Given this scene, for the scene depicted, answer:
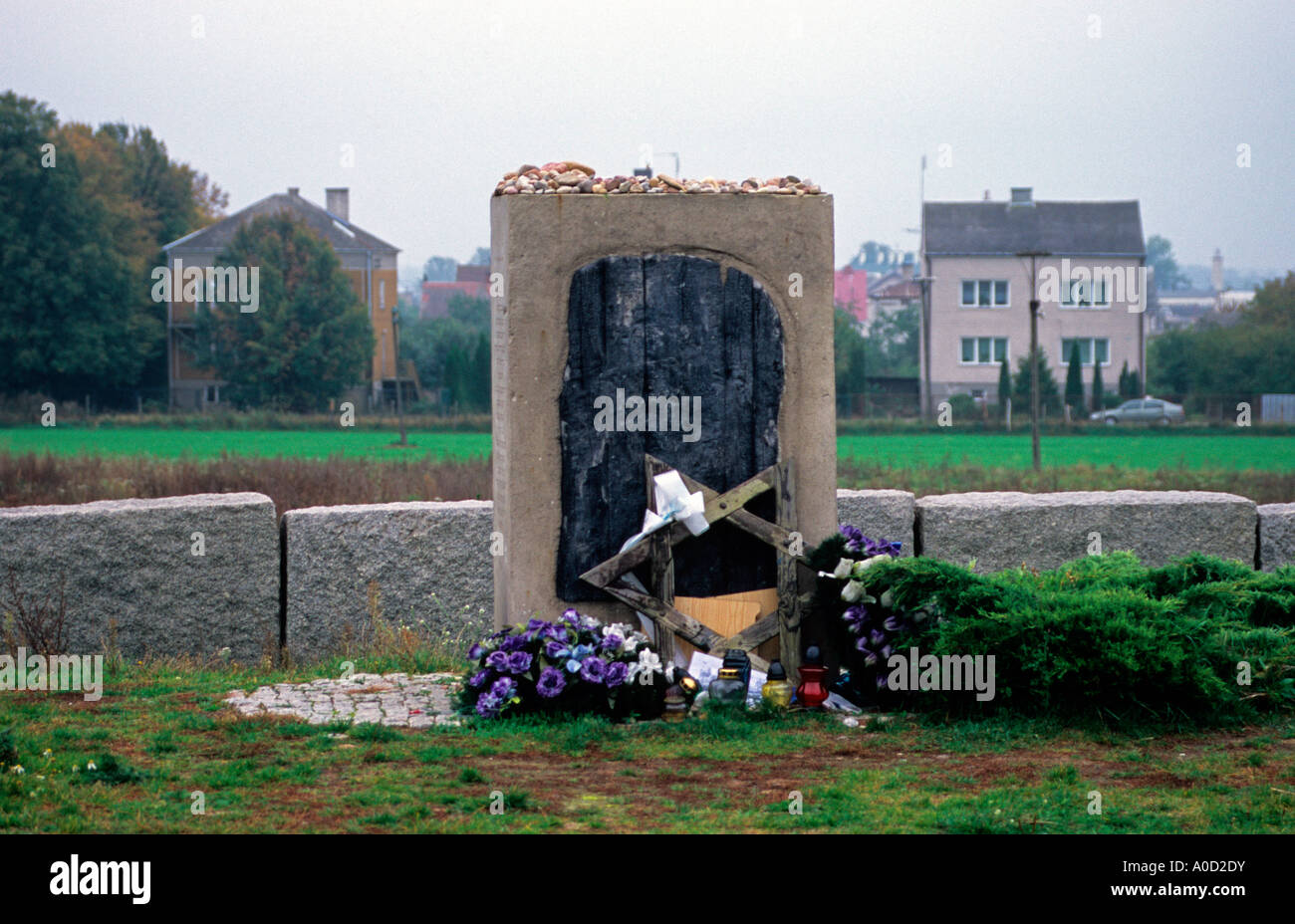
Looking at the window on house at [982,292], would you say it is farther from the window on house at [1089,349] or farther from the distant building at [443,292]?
the distant building at [443,292]

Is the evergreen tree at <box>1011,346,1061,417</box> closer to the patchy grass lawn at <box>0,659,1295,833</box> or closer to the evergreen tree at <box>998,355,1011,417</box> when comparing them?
the evergreen tree at <box>998,355,1011,417</box>

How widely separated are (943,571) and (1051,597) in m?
0.57

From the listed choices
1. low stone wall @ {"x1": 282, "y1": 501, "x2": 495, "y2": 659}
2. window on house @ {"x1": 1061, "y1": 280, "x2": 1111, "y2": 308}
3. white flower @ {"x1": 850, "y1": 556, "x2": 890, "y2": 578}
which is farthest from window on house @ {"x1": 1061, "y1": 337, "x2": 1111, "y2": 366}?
white flower @ {"x1": 850, "y1": 556, "x2": 890, "y2": 578}

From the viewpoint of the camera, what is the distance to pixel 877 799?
5.89 meters

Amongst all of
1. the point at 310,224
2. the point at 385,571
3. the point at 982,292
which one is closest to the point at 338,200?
the point at 310,224

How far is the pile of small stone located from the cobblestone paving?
2.93m

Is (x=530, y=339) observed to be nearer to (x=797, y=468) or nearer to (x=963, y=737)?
(x=797, y=468)

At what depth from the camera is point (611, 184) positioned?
8156 mm

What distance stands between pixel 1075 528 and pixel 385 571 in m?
5.05

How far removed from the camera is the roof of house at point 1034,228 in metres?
71.3

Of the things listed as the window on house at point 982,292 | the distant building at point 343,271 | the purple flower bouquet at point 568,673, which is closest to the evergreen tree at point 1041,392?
the window on house at point 982,292

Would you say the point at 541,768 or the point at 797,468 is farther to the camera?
the point at 797,468

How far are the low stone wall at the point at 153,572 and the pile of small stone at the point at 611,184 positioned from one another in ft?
10.4
